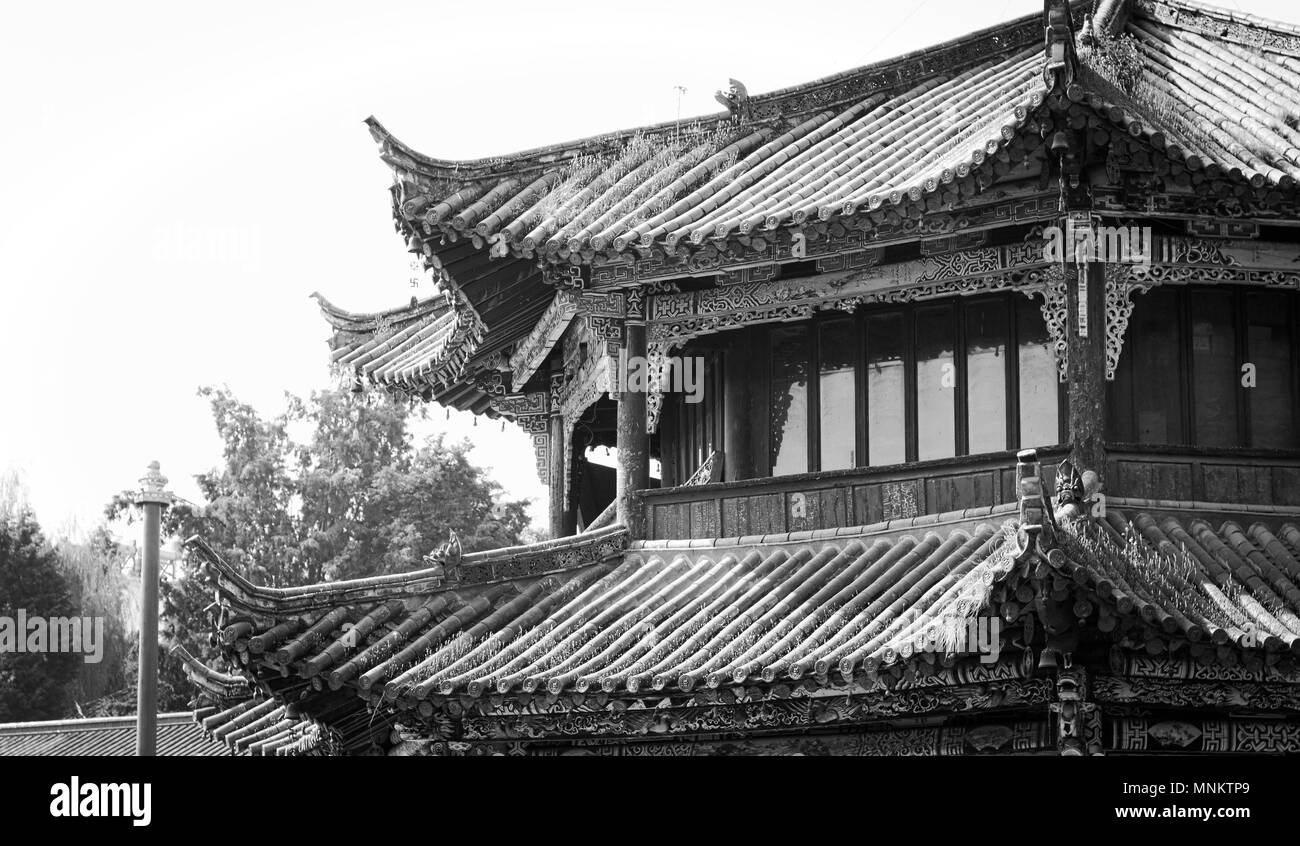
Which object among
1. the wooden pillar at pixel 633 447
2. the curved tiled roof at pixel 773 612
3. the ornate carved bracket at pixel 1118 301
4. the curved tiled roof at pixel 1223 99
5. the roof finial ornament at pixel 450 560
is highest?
the curved tiled roof at pixel 1223 99

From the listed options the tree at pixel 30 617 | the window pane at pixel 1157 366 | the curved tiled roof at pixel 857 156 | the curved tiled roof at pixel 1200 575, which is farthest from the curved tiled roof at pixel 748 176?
the tree at pixel 30 617

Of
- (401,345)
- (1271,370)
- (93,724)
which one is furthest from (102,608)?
(1271,370)

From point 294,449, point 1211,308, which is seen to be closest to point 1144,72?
point 1211,308

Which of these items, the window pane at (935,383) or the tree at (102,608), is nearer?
the window pane at (935,383)

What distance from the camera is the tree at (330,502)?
44.4 metres

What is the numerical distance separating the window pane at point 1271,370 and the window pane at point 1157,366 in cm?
57

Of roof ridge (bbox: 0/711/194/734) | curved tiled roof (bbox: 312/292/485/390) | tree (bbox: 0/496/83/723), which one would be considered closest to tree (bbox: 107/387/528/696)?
tree (bbox: 0/496/83/723)

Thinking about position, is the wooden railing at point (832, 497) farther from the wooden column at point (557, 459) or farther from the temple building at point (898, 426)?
the wooden column at point (557, 459)

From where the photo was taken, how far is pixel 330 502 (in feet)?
152

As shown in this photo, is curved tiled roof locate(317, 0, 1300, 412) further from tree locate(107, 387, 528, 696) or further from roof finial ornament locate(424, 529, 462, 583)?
tree locate(107, 387, 528, 696)

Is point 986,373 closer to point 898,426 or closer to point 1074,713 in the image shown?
point 898,426

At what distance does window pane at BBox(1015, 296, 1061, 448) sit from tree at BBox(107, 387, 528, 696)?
2716cm

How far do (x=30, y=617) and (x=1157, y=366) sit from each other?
32.9m

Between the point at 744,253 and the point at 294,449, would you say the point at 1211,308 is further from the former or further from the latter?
the point at 294,449
